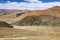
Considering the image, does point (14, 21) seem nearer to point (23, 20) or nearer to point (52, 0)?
point (23, 20)

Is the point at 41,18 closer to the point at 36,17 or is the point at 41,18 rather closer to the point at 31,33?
the point at 36,17

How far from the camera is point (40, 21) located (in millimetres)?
10375

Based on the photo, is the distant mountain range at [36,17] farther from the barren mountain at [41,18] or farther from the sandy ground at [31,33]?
the sandy ground at [31,33]

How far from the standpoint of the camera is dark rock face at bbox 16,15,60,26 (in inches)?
404

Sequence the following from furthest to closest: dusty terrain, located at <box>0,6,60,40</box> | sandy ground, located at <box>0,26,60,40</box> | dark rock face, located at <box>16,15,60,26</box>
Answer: dark rock face, located at <box>16,15,60,26</box>
dusty terrain, located at <box>0,6,60,40</box>
sandy ground, located at <box>0,26,60,40</box>

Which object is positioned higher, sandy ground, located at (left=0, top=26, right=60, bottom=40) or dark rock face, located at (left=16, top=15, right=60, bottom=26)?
dark rock face, located at (left=16, top=15, right=60, bottom=26)

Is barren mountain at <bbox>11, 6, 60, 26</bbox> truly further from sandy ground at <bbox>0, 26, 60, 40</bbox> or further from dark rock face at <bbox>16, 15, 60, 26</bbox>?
sandy ground at <bbox>0, 26, 60, 40</bbox>

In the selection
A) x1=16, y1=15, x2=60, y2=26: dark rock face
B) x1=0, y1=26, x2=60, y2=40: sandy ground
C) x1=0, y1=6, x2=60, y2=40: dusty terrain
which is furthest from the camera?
x1=16, y1=15, x2=60, y2=26: dark rock face

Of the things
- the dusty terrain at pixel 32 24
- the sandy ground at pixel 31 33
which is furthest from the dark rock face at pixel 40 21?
the sandy ground at pixel 31 33

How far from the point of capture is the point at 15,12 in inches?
416

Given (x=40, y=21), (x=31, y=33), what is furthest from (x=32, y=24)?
(x=31, y=33)

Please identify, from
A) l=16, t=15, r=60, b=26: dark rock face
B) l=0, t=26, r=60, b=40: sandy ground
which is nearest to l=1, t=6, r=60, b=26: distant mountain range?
l=16, t=15, r=60, b=26: dark rock face

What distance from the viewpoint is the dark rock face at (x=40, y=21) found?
10273 mm

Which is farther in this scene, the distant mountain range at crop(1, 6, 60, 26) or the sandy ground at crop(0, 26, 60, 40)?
the distant mountain range at crop(1, 6, 60, 26)
